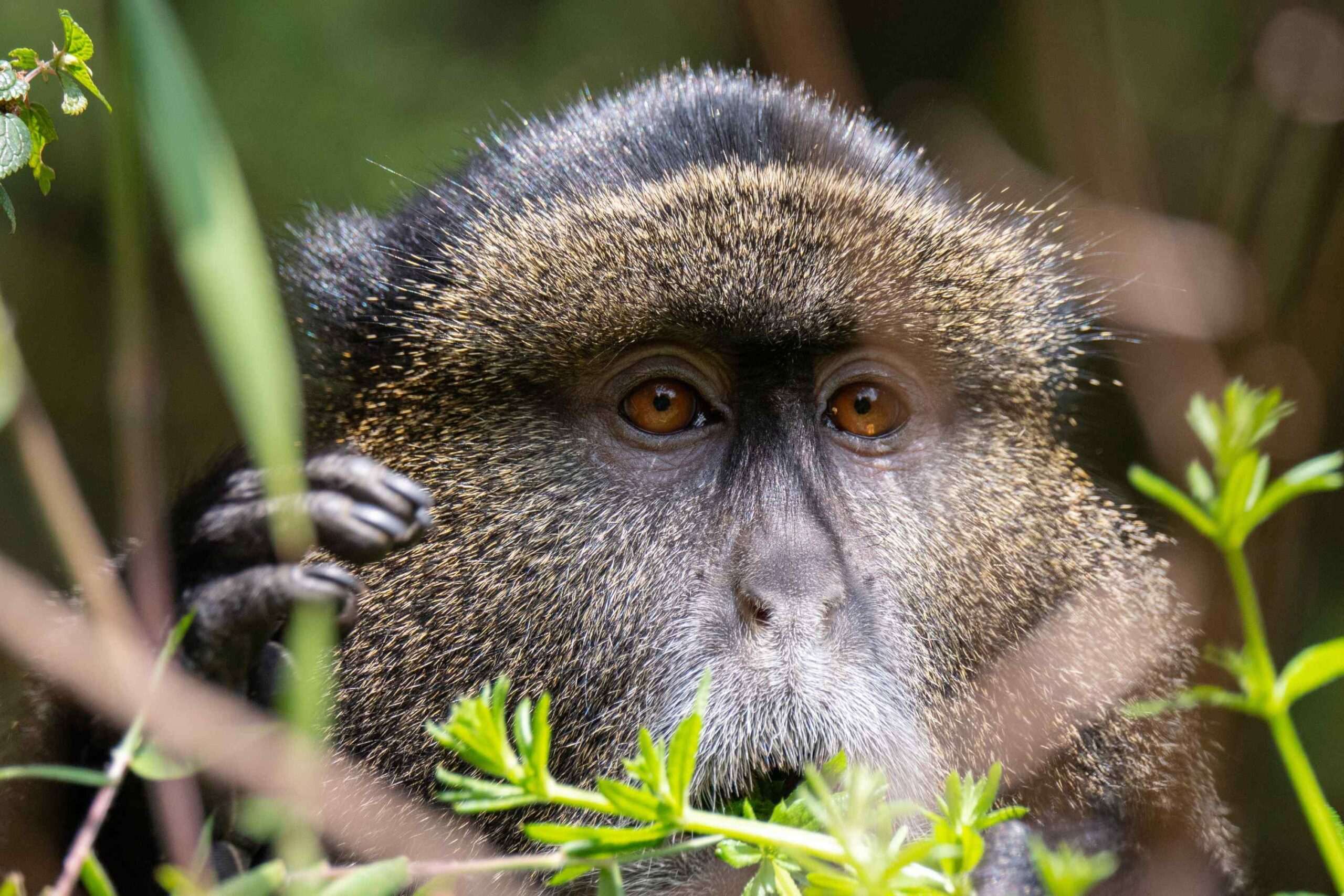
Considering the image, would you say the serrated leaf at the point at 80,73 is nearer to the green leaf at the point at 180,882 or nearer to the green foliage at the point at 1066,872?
the green leaf at the point at 180,882

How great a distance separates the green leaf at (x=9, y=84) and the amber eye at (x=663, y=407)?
117cm

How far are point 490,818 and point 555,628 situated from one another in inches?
14.1

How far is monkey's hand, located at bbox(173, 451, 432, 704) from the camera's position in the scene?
1.88 meters

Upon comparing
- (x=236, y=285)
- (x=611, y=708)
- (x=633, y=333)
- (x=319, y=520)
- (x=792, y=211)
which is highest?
(x=792, y=211)

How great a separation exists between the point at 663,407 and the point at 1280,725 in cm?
160

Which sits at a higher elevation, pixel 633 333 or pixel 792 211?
pixel 792 211

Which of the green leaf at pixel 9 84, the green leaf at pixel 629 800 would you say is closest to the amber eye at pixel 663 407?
the green leaf at pixel 9 84

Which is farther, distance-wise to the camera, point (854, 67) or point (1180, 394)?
point (854, 67)

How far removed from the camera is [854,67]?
6.16 meters

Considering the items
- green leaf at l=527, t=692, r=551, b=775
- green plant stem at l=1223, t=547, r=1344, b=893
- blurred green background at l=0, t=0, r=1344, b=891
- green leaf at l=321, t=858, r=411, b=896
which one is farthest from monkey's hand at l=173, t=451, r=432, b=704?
green plant stem at l=1223, t=547, r=1344, b=893

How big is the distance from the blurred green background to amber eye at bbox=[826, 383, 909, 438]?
1.94 feet

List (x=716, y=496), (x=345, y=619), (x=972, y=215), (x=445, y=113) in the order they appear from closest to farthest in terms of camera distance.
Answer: (x=345, y=619) < (x=716, y=496) < (x=972, y=215) < (x=445, y=113)

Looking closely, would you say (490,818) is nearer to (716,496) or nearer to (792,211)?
(716,496)

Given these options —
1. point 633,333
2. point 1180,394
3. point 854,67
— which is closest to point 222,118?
point 854,67
